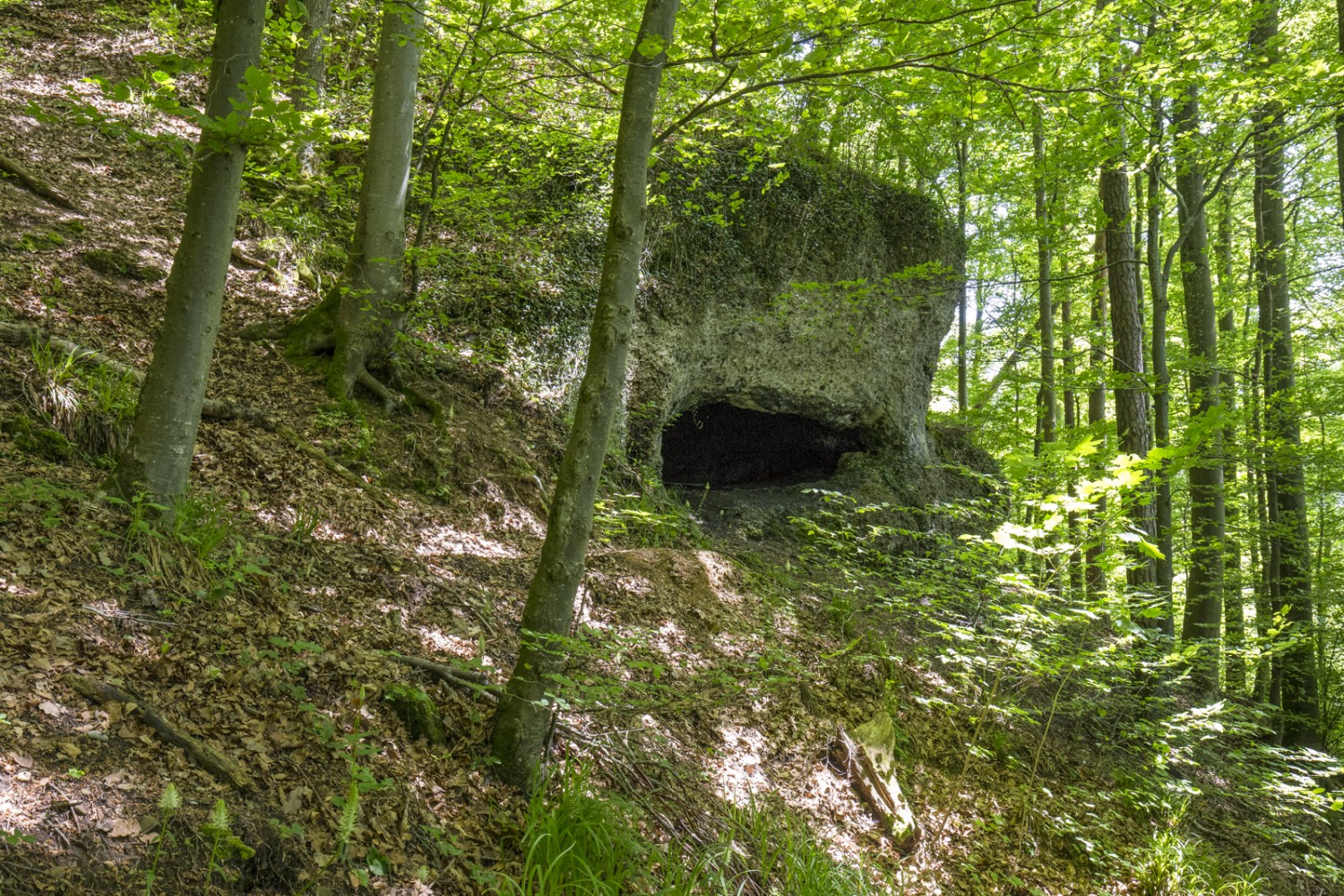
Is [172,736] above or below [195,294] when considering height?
below

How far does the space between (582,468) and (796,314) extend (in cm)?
757

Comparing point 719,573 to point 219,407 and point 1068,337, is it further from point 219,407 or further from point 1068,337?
point 1068,337

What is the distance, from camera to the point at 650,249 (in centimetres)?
885

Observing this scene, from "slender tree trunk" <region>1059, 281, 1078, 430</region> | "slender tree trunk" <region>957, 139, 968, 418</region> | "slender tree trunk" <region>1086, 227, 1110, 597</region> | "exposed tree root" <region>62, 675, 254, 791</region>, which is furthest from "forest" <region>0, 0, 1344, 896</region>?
"slender tree trunk" <region>1059, 281, 1078, 430</region>

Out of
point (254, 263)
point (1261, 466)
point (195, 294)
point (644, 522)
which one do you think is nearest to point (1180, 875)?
point (644, 522)

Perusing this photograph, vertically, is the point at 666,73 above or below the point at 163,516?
above

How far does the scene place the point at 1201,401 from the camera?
7738 millimetres

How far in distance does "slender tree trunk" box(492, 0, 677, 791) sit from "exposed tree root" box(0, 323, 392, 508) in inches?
93.4

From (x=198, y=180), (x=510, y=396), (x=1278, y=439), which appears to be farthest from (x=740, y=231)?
(x=198, y=180)

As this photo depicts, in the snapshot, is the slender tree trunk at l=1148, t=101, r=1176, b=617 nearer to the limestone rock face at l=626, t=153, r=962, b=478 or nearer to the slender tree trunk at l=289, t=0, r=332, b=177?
the limestone rock face at l=626, t=153, r=962, b=478

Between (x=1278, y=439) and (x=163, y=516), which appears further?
(x=1278, y=439)

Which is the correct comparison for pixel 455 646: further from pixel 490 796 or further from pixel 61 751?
pixel 61 751

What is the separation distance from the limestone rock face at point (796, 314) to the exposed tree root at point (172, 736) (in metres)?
6.04

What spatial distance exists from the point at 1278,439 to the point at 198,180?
9.41m
